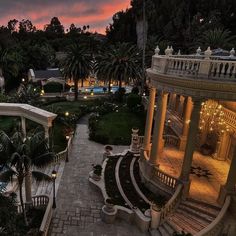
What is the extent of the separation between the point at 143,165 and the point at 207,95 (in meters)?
7.90

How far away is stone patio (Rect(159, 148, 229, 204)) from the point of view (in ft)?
52.7

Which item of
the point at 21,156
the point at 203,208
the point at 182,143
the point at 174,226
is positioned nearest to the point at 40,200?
the point at 21,156

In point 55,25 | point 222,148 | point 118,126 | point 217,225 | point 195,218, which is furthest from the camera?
point 55,25

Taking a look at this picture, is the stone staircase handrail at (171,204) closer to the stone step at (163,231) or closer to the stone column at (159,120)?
the stone step at (163,231)

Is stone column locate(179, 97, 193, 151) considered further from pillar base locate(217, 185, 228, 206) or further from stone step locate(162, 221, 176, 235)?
stone step locate(162, 221, 176, 235)

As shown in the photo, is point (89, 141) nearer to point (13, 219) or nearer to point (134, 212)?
point (134, 212)

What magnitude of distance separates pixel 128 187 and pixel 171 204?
4051 millimetres

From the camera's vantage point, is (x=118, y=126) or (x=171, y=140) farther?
(x=118, y=126)

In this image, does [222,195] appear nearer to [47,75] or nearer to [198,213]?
[198,213]

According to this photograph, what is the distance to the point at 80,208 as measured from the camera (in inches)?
655

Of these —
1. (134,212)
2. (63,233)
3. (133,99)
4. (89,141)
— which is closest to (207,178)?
(134,212)

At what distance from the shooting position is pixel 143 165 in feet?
63.7

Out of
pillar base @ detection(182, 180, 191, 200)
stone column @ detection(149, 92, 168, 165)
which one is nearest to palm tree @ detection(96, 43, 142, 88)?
stone column @ detection(149, 92, 168, 165)

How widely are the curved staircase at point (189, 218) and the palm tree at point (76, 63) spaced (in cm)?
3526
